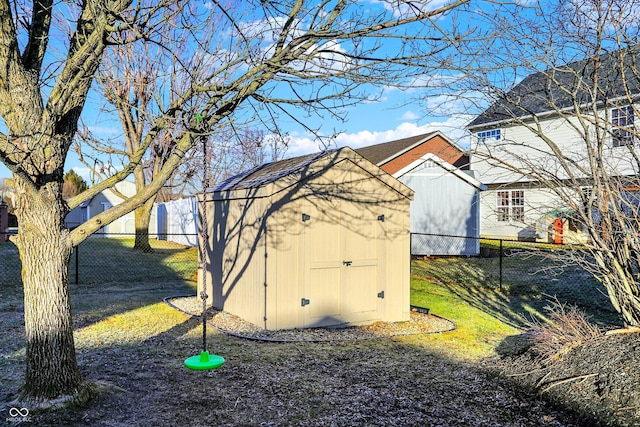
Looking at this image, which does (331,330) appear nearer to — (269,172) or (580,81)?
(269,172)

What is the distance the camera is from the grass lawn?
13.9ft

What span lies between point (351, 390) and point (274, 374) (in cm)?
89

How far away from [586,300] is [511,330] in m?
3.20

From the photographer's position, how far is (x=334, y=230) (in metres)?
7.54

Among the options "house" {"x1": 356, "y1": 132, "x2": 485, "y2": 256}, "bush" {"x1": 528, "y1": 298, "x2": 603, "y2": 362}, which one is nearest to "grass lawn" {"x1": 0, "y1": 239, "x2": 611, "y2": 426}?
"bush" {"x1": 528, "y1": 298, "x2": 603, "y2": 362}

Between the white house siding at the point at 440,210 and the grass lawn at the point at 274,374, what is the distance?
849 cm

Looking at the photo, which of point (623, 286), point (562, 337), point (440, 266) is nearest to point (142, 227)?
point (440, 266)

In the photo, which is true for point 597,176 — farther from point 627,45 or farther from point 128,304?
point 128,304

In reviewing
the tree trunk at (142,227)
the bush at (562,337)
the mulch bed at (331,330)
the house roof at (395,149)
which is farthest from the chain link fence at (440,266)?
the house roof at (395,149)

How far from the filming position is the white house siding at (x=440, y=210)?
18.1 metres

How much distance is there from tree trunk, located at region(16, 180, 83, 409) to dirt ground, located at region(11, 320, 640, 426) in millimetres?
287

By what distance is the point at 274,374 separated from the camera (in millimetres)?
5316

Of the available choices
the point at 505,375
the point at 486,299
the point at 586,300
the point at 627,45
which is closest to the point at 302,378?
the point at 505,375

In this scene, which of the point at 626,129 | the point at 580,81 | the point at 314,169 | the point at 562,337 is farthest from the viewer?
the point at 314,169
